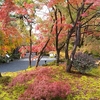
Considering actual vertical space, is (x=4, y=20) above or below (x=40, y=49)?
above

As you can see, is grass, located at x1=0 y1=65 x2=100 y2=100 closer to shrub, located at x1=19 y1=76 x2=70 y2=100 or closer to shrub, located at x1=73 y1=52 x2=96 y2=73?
shrub, located at x1=19 y1=76 x2=70 y2=100

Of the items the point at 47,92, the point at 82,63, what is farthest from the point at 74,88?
the point at 82,63

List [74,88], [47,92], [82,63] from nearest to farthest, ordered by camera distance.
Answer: [47,92] < [74,88] < [82,63]

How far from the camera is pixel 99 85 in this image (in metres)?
7.19

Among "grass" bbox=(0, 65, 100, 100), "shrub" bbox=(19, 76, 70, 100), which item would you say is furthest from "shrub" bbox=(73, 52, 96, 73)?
"shrub" bbox=(19, 76, 70, 100)

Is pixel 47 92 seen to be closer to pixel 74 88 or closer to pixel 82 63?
pixel 74 88

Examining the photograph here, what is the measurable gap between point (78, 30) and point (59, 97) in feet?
12.4

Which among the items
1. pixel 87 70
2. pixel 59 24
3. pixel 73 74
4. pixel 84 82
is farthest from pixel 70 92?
pixel 59 24

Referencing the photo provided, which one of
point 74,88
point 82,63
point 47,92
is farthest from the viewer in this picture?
point 82,63

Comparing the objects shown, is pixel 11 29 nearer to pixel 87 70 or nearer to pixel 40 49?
pixel 87 70

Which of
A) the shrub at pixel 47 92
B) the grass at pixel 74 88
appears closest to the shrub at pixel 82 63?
the grass at pixel 74 88

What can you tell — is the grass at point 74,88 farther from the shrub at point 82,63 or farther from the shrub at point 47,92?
the shrub at point 82,63

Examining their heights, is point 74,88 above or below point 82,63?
below

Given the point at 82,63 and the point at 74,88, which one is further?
the point at 82,63
